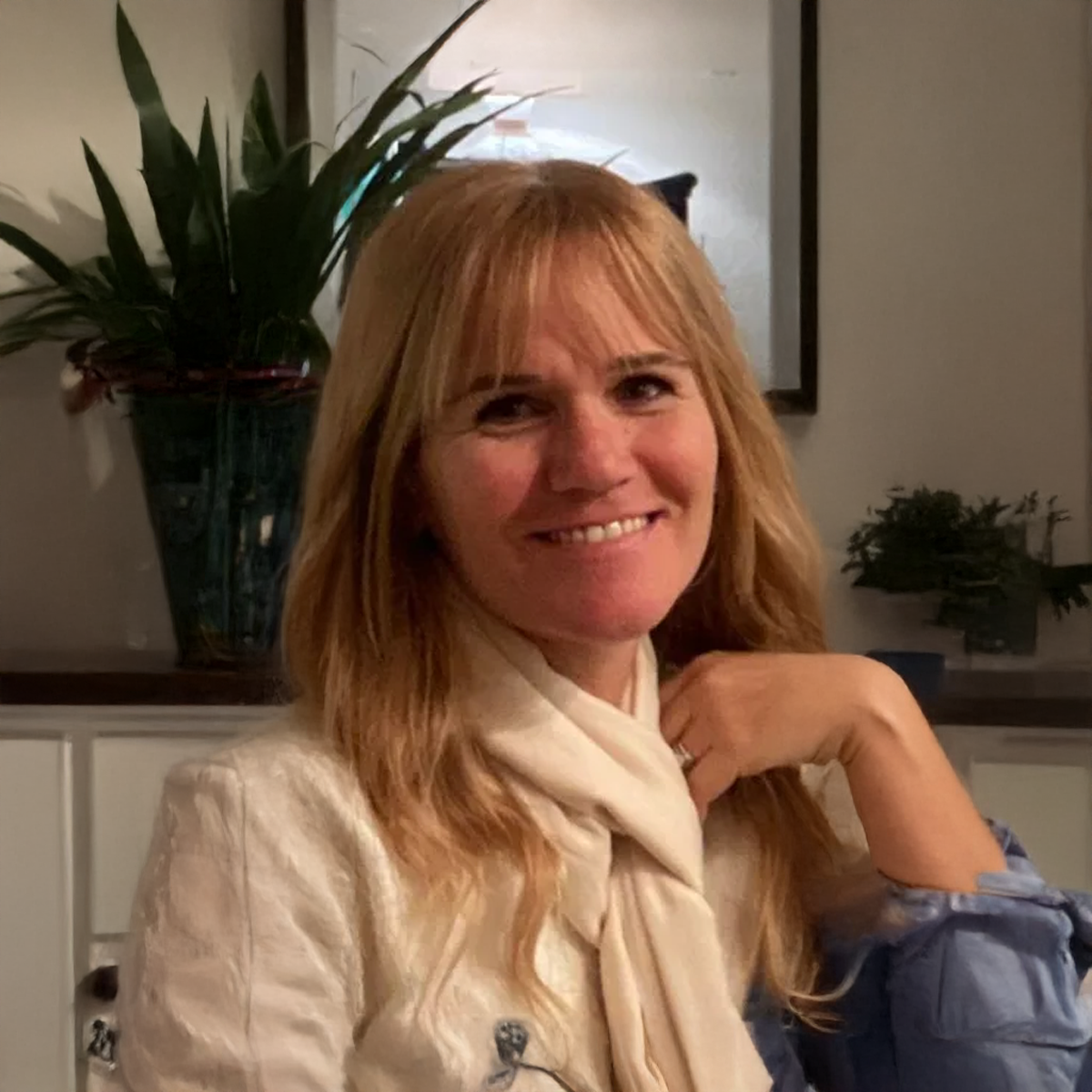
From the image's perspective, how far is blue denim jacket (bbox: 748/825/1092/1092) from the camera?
2.67ft

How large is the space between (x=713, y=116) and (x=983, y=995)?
3.86 ft

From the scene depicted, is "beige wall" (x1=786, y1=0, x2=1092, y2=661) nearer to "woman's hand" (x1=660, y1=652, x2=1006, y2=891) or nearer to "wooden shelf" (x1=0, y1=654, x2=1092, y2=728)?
"wooden shelf" (x1=0, y1=654, x2=1092, y2=728)

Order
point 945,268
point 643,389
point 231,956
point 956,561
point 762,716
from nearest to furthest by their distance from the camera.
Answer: point 231,956 → point 643,389 → point 762,716 → point 956,561 → point 945,268

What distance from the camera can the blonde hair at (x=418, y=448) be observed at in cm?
74

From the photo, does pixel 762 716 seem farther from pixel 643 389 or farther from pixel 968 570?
pixel 968 570

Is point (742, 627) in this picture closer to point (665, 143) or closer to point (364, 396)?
point (364, 396)

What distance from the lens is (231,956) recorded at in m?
0.66

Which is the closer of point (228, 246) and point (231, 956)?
point (231, 956)

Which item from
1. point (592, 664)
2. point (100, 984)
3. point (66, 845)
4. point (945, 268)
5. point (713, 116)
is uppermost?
point (713, 116)

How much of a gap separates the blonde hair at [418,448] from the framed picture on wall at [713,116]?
31.6 inches

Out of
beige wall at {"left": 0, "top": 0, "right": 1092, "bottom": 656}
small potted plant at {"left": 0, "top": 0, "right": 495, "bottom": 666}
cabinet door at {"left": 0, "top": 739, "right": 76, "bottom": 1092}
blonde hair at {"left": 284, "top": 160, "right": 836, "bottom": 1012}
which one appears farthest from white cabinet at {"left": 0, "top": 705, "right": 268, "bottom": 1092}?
blonde hair at {"left": 284, "top": 160, "right": 836, "bottom": 1012}

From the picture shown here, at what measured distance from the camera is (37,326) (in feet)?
4.81

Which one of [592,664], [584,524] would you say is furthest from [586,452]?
[592,664]

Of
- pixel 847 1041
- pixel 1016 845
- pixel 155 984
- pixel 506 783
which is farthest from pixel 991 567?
pixel 155 984
